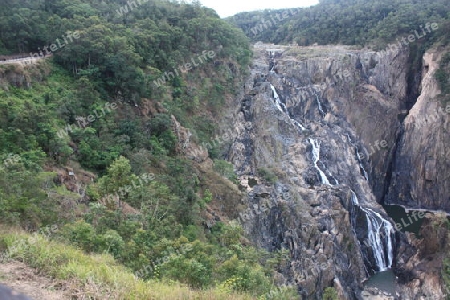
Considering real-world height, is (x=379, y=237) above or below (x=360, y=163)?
below

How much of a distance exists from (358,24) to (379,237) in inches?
1071

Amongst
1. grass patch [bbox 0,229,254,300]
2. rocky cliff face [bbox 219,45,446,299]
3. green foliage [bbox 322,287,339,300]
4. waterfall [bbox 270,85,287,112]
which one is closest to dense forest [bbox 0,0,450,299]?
grass patch [bbox 0,229,254,300]

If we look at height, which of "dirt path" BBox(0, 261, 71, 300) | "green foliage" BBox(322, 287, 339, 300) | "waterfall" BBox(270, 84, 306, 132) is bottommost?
"green foliage" BBox(322, 287, 339, 300)

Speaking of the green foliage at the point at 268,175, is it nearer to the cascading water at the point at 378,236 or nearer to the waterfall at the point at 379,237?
the cascading water at the point at 378,236

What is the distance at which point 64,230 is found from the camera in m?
8.45

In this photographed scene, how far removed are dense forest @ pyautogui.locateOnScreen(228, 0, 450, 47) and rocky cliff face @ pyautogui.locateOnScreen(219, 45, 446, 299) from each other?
3.02m

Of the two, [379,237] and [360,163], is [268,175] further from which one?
[360,163]

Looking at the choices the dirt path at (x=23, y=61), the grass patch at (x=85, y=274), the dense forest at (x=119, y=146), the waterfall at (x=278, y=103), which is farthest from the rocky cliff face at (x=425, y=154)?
the grass patch at (x=85, y=274)

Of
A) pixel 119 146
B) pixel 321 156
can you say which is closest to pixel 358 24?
pixel 321 156

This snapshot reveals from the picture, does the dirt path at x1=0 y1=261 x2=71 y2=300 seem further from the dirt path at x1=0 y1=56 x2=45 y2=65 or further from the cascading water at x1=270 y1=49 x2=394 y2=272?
the cascading water at x1=270 y1=49 x2=394 y2=272

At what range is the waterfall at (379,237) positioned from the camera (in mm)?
24125

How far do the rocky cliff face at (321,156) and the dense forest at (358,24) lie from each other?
3.02 metres

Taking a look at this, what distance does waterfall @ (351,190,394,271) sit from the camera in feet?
79.2

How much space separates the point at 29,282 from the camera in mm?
5277
